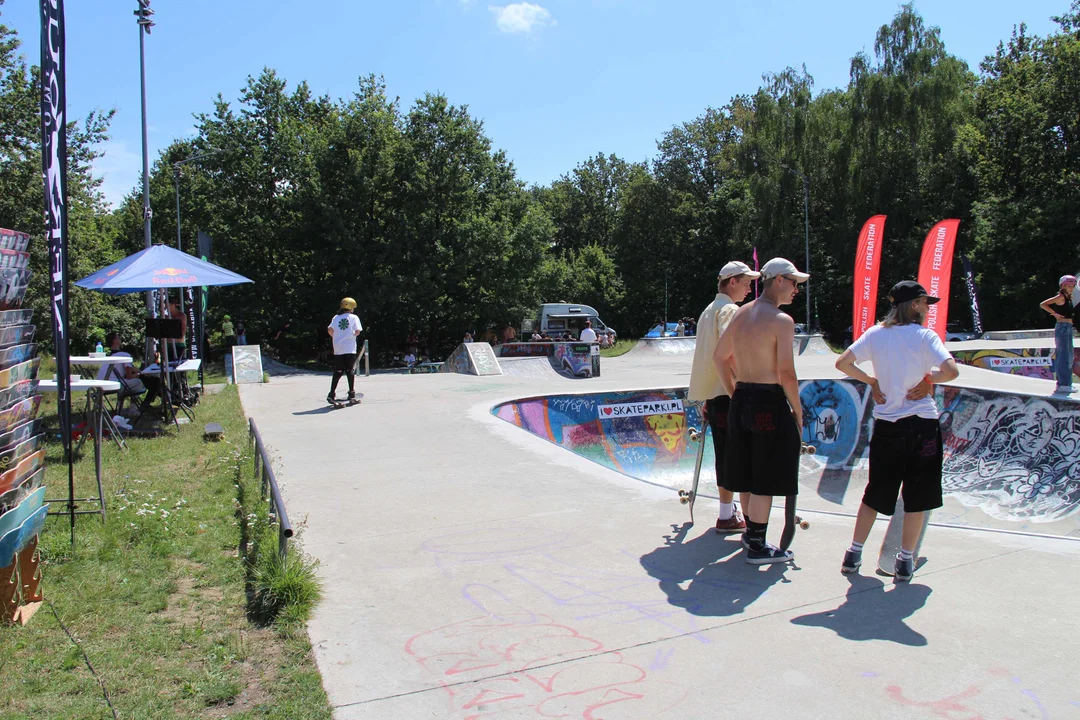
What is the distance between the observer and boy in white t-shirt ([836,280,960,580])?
3914mm

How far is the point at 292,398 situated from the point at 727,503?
360 inches

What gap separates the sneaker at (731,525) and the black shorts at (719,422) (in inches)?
10.1

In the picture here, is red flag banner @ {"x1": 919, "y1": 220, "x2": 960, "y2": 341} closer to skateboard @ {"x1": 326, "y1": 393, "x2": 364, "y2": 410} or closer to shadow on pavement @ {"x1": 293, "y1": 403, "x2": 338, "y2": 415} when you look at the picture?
skateboard @ {"x1": 326, "y1": 393, "x2": 364, "y2": 410}

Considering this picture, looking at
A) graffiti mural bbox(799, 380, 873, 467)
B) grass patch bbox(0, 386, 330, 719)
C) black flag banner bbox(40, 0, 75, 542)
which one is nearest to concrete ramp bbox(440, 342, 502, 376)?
graffiti mural bbox(799, 380, 873, 467)

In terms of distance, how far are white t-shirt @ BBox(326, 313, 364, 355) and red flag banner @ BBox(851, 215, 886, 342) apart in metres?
8.33

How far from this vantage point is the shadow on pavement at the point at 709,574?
3666 mm

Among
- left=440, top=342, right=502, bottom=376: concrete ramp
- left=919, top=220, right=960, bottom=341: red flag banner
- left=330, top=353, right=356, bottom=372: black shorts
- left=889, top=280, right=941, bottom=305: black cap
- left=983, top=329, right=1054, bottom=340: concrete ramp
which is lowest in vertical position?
left=440, top=342, right=502, bottom=376: concrete ramp

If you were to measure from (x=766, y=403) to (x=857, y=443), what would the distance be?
717 centimetres

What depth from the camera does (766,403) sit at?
161 inches

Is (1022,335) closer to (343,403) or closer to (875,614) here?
(343,403)

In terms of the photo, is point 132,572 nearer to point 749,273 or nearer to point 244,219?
point 749,273

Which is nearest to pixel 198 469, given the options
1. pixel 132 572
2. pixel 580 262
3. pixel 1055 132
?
pixel 132 572

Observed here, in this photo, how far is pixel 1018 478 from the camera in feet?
27.5

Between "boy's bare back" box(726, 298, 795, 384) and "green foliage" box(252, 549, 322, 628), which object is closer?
"green foliage" box(252, 549, 322, 628)
